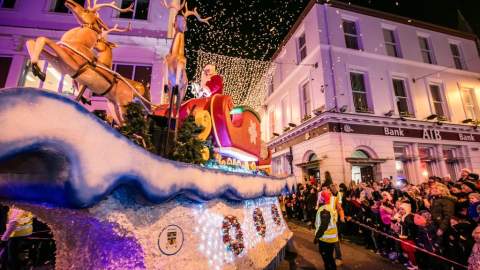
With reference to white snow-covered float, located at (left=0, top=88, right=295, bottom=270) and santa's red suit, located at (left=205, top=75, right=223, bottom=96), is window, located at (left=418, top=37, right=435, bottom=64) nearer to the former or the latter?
santa's red suit, located at (left=205, top=75, right=223, bottom=96)

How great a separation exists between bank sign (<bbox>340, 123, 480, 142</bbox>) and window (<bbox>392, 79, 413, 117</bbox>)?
128cm

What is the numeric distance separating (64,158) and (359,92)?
15.9m

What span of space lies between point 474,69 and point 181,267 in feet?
84.8

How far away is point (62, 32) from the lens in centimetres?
910

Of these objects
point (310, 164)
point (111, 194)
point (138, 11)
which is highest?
point (138, 11)

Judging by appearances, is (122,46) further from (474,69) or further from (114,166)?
(474,69)

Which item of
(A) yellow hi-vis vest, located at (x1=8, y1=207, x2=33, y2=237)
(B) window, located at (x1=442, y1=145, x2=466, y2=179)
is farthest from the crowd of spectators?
(B) window, located at (x1=442, y1=145, x2=466, y2=179)

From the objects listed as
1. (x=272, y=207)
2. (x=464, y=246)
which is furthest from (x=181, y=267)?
(x=464, y=246)

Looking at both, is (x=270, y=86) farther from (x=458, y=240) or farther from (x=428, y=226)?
(x=458, y=240)

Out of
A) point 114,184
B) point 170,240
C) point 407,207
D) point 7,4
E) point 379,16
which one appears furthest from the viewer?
point 379,16

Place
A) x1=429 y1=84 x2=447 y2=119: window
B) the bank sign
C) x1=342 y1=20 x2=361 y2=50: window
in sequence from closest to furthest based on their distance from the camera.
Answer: the bank sign → x1=342 y1=20 x2=361 y2=50: window → x1=429 y1=84 x2=447 y2=119: window

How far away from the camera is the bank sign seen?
13125 millimetres

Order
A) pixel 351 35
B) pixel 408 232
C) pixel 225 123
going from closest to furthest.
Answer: pixel 225 123, pixel 408 232, pixel 351 35

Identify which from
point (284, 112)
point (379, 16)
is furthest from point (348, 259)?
point (379, 16)
